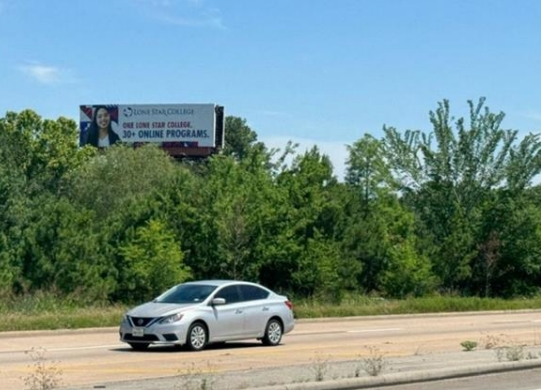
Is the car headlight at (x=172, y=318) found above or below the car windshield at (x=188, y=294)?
below

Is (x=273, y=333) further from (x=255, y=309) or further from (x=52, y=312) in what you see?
(x=52, y=312)

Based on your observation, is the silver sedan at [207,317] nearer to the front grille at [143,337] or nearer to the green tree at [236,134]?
the front grille at [143,337]

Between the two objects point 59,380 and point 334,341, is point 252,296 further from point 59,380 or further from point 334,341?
point 59,380

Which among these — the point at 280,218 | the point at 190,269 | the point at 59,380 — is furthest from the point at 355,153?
the point at 59,380

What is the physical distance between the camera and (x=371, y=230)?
170ft

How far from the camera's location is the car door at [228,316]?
23406mm

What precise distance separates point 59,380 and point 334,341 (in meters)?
11.8

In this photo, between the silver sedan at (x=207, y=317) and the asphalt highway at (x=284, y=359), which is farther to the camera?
the silver sedan at (x=207, y=317)

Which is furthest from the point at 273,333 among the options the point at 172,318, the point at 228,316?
the point at 172,318

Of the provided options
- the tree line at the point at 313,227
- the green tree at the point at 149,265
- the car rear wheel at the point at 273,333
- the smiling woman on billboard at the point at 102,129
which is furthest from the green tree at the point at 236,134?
the car rear wheel at the point at 273,333

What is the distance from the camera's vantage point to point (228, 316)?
2362 centimetres

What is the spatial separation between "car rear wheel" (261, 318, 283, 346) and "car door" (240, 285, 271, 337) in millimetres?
189

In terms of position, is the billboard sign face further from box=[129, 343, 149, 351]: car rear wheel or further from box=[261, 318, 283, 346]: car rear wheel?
box=[129, 343, 149, 351]: car rear wheel

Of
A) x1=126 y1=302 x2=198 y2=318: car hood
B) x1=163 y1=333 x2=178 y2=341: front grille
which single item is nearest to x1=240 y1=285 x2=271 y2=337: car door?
x1=126 y1=302 x2=198 y2=318: car hood
